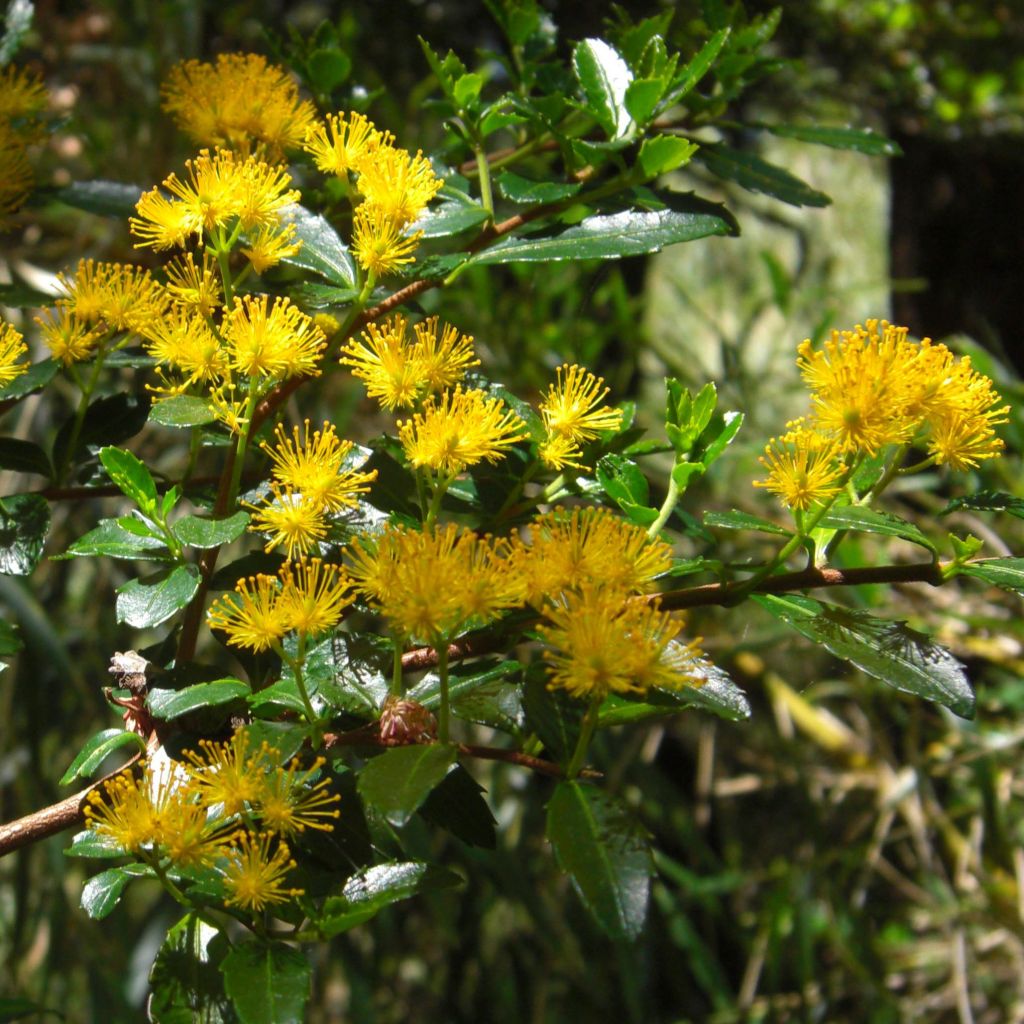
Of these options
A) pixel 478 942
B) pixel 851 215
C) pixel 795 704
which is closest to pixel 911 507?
pixel 795 704

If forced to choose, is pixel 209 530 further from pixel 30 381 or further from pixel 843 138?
pixel 843 138

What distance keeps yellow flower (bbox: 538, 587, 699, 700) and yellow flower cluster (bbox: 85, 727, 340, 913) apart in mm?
93

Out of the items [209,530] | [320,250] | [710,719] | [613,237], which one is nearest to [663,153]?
[613,237]

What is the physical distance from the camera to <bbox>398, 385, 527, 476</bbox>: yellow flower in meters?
0.40

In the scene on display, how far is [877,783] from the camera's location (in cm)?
→ 139

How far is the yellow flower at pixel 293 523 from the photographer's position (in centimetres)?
41

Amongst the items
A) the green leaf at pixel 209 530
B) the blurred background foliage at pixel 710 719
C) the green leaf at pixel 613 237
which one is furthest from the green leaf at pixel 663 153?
the blurred background foliage at pixel 710 719

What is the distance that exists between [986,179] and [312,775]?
1.88 m

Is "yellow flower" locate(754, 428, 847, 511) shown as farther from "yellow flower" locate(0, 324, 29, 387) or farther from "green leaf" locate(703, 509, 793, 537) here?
"yellow flower" locate(0, 324, 29, 387)

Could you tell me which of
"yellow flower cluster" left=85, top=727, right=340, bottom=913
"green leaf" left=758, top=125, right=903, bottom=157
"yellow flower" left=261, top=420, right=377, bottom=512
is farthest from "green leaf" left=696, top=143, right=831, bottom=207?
"yellow flower cluster" left=85, top=727, right=340, bottom=913

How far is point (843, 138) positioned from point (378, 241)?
317 mm

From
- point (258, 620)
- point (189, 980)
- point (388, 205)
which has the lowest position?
point (189, 980)

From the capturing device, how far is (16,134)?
1.92 feet

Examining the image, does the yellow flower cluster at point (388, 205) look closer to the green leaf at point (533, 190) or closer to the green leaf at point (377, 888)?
the green leaf at point (533, 190)
